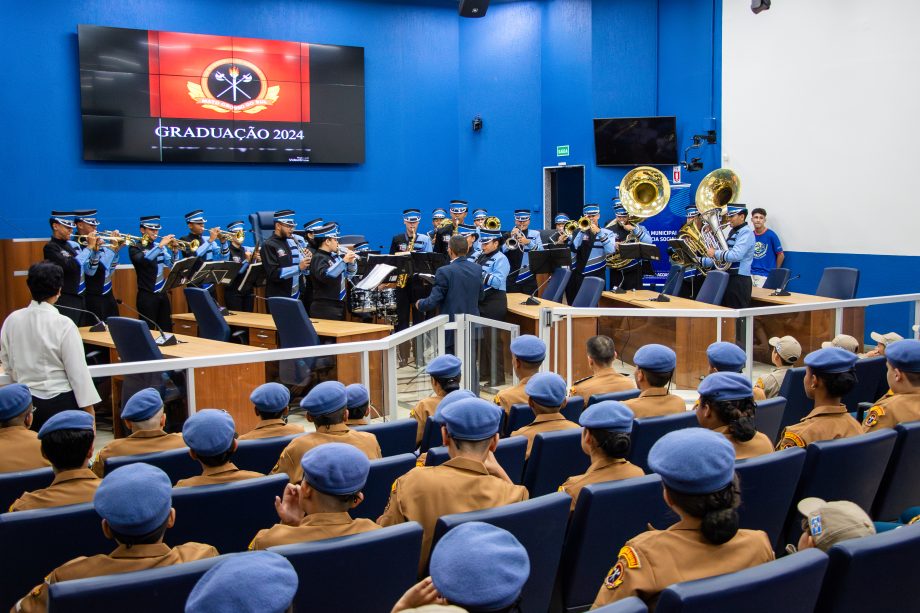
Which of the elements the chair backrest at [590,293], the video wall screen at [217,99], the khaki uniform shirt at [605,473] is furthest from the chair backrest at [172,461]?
the video wall screen at [217,99]

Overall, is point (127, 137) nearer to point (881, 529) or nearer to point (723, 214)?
point (723, 214)

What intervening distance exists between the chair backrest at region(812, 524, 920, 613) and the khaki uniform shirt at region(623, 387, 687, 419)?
2.18 meters

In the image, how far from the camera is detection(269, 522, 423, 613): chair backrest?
2506 mm

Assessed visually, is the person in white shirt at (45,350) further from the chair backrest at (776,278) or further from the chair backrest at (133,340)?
Answer: the chair backrest at (776,278)

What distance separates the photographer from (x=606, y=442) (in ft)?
10.8

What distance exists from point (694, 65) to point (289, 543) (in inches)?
556

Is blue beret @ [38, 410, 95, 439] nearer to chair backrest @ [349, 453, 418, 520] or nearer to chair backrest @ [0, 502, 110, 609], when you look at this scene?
chair backrest @ [0, 502, 110, 609]

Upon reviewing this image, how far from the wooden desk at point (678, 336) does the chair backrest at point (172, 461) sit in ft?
13.3

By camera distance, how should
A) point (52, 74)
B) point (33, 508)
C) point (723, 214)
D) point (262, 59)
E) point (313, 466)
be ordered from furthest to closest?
point (262, 59), point (52, 74), point (723, 214), point (33, 508), point (313, 466)

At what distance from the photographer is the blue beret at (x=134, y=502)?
248 centimetres

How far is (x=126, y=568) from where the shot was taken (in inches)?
98.0

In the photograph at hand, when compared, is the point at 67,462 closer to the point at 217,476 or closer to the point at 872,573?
the point at 217,476

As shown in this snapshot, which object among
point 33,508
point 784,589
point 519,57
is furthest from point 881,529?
point 519,57

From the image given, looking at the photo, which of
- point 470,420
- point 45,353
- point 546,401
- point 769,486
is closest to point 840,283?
point 546,401
